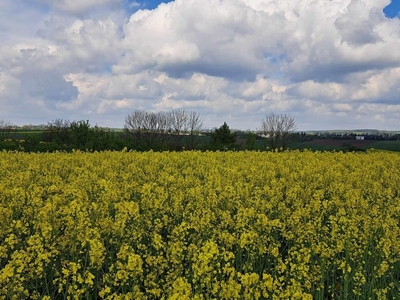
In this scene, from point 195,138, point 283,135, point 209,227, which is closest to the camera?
point 209,227

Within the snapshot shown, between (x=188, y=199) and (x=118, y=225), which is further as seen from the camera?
(x=188, y=199)

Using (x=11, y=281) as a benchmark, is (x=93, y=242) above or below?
above

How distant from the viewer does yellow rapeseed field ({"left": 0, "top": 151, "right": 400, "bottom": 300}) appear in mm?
4545

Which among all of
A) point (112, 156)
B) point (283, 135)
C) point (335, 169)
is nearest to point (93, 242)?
point (335, 169)

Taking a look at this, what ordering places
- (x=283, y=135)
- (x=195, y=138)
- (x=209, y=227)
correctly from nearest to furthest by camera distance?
(x=209, y=227)
(x=195, y=138)
(x=283, y=135)

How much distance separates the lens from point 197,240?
20.1 ft

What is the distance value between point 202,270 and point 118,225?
2339 mm

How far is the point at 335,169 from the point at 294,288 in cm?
1087

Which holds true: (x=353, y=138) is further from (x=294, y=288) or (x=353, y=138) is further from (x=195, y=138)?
(x=294, y=288)

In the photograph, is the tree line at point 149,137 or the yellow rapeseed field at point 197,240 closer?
the yellow rapeseed field at point 197,240

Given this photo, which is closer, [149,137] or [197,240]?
[197,240]

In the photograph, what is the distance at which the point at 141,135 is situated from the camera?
201 feet

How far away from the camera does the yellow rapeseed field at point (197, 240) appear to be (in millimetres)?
4545

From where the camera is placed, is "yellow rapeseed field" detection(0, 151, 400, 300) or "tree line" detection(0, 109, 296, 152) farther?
"tree line" detection(0, 109, 296, 152)
